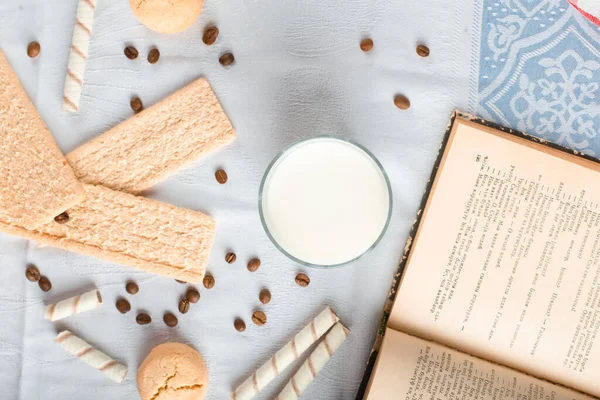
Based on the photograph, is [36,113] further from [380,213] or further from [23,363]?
[380,213]

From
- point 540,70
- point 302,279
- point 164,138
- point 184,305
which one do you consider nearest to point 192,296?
point 184,305

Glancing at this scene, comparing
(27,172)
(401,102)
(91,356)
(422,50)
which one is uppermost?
(422,50)

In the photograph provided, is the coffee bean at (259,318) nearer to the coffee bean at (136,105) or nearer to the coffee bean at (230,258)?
the coffee bean at (230,258)

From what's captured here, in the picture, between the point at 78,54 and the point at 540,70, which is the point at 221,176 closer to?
the point at 78,54

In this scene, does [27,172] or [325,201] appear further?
[27,172]

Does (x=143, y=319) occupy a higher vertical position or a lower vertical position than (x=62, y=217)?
lower

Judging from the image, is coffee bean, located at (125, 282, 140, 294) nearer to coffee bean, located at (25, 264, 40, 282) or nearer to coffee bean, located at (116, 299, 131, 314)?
coffee bean, located at (116, 299, 131, 314)

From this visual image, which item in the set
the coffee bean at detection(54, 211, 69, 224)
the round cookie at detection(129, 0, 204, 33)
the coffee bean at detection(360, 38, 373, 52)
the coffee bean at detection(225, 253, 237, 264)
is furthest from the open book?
the coffee bean at detection(54, 211, 69, 224)
